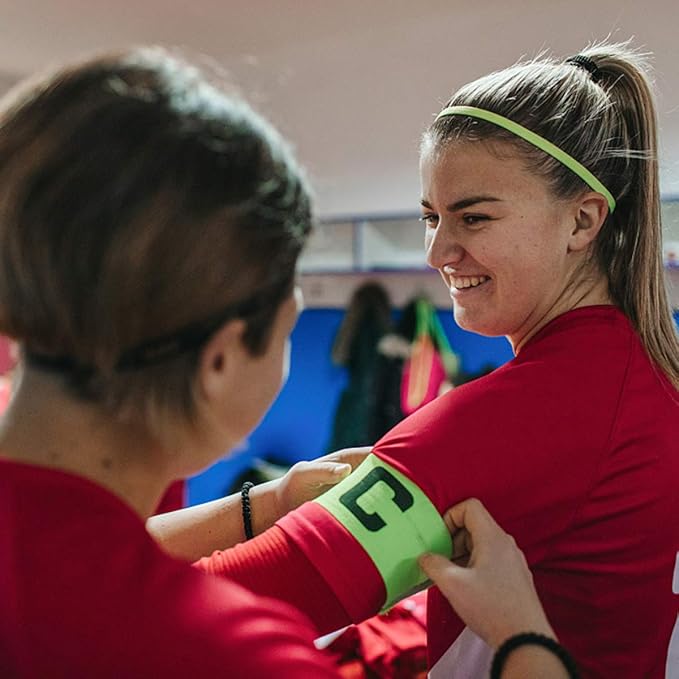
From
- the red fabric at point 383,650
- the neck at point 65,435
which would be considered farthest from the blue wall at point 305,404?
the neck at point 65,435

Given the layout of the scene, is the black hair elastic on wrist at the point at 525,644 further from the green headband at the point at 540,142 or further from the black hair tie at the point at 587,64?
the black hair tie at the point at 587,64

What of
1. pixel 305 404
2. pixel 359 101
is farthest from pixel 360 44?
pixel 305 404

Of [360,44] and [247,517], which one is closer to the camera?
[247,517]

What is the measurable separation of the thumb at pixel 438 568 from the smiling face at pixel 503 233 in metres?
0.38

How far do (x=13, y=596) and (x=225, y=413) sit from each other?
21cm

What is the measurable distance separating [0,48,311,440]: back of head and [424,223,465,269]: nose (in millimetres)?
495

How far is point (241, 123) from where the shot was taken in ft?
1.90

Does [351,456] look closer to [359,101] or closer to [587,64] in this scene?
[587,64]

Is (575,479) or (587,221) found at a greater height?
(587,221)

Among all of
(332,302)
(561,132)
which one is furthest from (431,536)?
(332,302)

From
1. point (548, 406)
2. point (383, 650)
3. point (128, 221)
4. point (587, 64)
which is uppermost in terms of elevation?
point (587, 64)

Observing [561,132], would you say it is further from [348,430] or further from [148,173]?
[348,430]

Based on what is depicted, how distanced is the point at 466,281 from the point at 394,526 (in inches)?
16.5

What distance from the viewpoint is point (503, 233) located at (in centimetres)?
99
